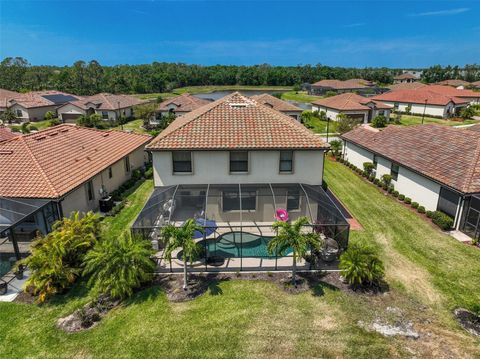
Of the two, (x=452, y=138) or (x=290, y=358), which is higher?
(x=452, y=138)

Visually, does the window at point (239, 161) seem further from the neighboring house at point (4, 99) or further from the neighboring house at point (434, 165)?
the neighboring house at point (4, 99)

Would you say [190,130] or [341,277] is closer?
[341,277]

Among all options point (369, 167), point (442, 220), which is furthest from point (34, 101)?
point (442, 220)

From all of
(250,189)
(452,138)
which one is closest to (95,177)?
(250,189)

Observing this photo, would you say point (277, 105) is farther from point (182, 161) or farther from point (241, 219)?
point (241, 219)

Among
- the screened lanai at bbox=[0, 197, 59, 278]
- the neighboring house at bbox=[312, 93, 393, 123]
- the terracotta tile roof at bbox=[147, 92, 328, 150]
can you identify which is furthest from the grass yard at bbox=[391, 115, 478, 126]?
the screened lanai at bbox=[0, 197, 59, 278]

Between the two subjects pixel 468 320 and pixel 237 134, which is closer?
pixel 468 320

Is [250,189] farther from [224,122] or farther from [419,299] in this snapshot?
[419,299]
